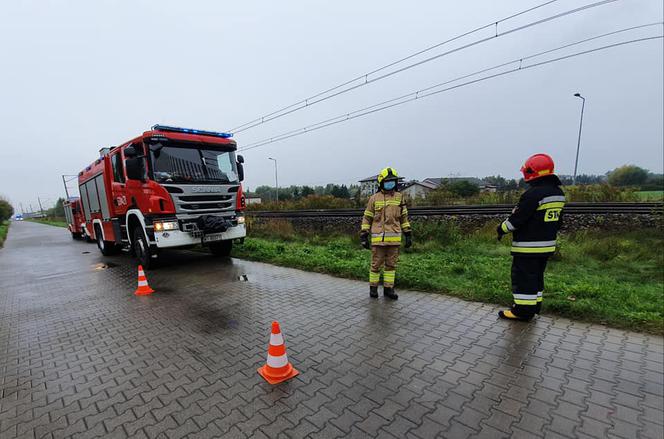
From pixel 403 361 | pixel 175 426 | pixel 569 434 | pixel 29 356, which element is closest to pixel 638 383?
pixel 569 434

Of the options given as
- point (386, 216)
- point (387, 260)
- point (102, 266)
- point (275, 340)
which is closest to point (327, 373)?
point (275, 340)

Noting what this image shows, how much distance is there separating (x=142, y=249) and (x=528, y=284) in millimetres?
7941

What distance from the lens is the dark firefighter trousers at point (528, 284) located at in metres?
3.54

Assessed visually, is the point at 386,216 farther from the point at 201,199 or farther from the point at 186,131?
the point at 186,131

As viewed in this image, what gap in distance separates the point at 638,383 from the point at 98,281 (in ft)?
28.7

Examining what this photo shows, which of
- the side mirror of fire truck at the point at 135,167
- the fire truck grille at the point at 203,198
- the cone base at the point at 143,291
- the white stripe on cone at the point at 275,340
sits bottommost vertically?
the cone base at the point at 143,291

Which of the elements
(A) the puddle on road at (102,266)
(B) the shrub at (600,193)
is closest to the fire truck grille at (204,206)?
(A) the puddle on road at (102,266)

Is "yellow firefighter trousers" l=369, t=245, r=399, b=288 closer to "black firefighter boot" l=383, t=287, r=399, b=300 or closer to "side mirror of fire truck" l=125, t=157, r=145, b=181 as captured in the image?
"black firefighter boot" l=383, t=287, r=399, b=300

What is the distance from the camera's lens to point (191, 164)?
701 cm

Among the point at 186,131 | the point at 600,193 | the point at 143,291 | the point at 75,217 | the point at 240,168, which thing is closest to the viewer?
the point at 143,291

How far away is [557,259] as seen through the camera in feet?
20.4

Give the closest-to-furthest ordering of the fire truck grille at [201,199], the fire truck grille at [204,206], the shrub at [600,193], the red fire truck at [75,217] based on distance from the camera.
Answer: the fire truck grille at [201,199]
the fire truck grille at [204,206]
the shrub at [600,193]
the red fire truck at [75,217]

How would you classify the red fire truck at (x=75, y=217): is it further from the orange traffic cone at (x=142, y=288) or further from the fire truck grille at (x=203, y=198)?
the orange traffic cone at (x=142, y=288)

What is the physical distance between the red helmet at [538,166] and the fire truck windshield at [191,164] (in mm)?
6386
